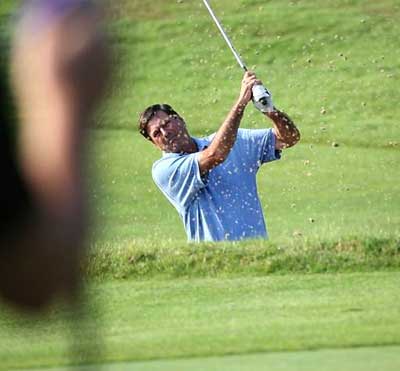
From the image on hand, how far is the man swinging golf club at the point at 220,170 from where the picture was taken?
28.3 ft

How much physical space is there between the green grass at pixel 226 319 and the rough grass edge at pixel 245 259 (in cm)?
18

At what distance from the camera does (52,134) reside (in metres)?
1.20

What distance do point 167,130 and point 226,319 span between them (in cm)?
341

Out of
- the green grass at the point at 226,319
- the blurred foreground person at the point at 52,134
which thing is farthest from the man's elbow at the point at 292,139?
the blurred foreground person at the point at 52,134

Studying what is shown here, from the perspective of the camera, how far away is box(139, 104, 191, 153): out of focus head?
8.73 meters

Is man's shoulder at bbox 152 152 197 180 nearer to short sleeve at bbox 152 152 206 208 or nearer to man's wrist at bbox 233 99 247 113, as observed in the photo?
short sleeve at bbox 152 152 206 208

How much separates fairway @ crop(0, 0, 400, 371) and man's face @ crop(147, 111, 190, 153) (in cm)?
23

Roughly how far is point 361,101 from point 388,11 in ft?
13.1

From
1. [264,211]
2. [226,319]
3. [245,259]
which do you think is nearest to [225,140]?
[245,259]

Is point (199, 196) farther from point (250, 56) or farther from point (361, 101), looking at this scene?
point (250, 56)

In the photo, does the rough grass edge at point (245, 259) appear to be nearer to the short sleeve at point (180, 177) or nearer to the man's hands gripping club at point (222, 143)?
the man's hands gripping club at point (222, 143)

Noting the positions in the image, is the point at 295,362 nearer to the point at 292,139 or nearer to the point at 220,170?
the point at 292,139

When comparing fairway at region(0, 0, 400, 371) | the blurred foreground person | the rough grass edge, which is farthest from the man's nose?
the blurred foreground person

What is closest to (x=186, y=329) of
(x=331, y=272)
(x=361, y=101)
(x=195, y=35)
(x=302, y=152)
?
(x=331, y=272)
